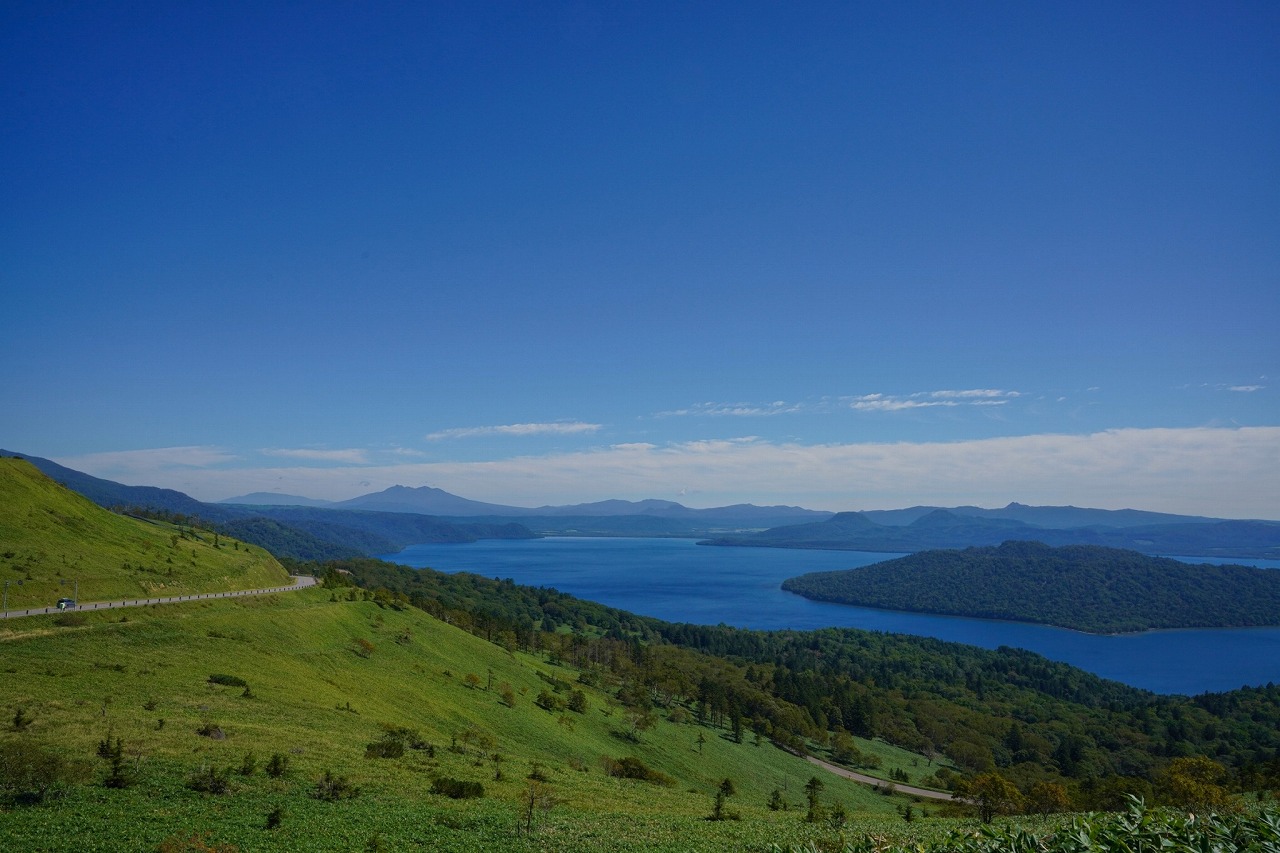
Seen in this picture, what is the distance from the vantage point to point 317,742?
36.8 metres

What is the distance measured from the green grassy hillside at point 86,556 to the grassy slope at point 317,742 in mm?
10851

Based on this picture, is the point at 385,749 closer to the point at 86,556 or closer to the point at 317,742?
the point at 317,742

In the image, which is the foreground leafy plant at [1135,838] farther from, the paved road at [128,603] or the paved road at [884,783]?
the paved road at [884,783]

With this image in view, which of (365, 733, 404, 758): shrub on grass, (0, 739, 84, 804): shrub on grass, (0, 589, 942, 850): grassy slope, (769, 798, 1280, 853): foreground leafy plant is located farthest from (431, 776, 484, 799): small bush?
(769, 798, 1280, 853): foreground leafy plant

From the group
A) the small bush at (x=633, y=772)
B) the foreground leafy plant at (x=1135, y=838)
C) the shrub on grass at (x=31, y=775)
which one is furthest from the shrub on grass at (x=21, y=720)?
the small bush at (x=633, y=772)

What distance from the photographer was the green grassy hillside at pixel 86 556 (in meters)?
67.2

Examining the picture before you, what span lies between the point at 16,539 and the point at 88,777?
221ft

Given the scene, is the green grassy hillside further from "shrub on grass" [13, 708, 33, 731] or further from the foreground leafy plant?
the foreground leafy plant

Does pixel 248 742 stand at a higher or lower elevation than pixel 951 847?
lower

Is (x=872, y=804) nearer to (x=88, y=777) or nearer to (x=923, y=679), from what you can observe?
(x=88, y=777)

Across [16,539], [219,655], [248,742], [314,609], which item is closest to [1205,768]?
[248,742]

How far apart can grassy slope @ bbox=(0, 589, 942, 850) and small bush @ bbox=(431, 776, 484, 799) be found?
0.80m

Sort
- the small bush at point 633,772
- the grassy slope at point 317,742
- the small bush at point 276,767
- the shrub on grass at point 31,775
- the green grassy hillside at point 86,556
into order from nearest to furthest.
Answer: the shrub on grass at point 31,775 → the grassy slope at point 317,742 → the small bush at point 276,767 → the small bush at point 633,772 → the green grassy hillside at point 86,556

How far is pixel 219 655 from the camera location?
176ft
